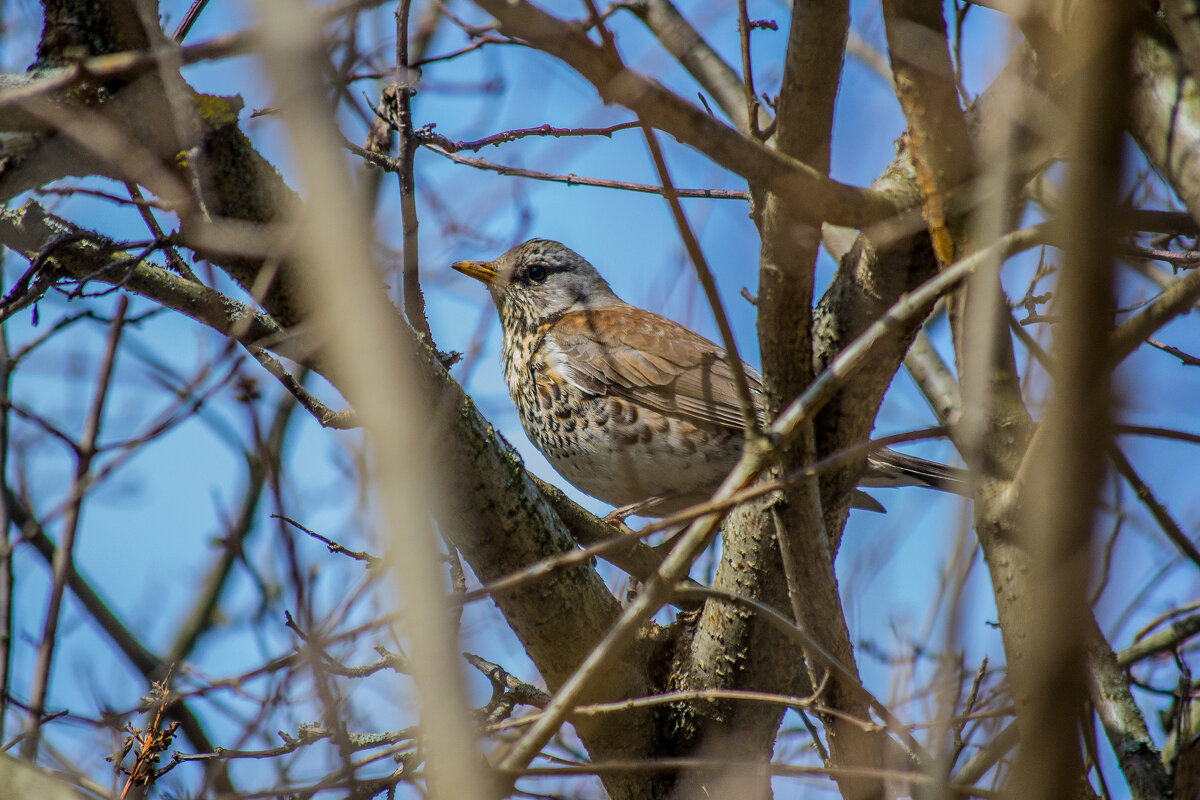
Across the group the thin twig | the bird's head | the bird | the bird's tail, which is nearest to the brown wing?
the bird

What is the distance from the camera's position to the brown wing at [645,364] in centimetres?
503

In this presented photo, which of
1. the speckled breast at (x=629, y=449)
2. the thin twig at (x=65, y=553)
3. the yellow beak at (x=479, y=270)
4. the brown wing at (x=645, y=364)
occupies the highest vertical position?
the yellow beak at (x=479, y=270)

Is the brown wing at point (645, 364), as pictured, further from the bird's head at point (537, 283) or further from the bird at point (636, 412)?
the bird's head at point (537, 283)

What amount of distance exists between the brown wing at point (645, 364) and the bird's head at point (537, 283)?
47 centimetres

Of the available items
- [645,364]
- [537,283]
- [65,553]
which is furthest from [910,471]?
[65,553]

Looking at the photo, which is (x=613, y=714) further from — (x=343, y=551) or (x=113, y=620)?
(x=113, y=620)

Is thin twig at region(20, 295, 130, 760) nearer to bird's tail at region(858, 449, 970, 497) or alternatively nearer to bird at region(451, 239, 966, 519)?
bird at region(451, 239, 966, 519)

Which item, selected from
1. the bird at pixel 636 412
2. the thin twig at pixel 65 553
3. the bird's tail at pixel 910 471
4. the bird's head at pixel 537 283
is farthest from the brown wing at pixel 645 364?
the thin twig at pixel 65 553

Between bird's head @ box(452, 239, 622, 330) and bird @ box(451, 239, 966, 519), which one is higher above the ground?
bird's head @ box(452, 239, 622, 330)

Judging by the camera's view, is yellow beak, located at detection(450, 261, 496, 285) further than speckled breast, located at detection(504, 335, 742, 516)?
Yes

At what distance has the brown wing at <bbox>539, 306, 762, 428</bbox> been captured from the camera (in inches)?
198

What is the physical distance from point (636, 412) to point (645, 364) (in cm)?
36

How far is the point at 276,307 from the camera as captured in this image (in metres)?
2.85

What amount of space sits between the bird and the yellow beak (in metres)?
0.03
